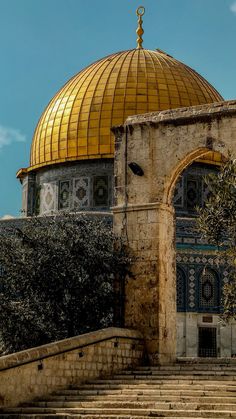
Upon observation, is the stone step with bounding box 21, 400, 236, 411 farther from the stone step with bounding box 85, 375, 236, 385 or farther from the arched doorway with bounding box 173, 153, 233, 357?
the arched doorway with bounding box 173, 153, 233, 357

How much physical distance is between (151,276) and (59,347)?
2748 millimetres

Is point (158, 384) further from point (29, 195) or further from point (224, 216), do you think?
point (29, 195)

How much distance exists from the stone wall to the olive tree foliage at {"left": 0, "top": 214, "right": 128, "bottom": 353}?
1600 mm

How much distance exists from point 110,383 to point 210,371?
1.46 metres

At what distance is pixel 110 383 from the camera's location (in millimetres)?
11711

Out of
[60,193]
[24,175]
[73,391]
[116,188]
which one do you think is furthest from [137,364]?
[24,175]

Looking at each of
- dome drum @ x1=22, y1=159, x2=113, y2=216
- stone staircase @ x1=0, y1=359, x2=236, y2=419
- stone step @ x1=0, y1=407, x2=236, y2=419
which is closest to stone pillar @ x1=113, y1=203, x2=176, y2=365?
stone staircase @ x1=0, y1=359, x2=236, y2=419

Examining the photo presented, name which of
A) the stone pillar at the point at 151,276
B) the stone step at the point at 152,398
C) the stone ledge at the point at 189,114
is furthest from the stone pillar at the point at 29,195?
the stone step at the point at 152,398

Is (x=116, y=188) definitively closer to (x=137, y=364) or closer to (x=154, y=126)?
(x=154, y=126)

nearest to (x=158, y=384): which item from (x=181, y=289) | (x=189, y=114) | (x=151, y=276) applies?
(x=151, y=276)

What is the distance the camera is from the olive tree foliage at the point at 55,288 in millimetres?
14641

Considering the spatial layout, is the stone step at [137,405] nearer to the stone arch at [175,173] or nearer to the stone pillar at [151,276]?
the stone pillar at [151,276]

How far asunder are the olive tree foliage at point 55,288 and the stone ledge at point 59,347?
163cm

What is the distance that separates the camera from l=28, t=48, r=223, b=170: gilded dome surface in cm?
2636
